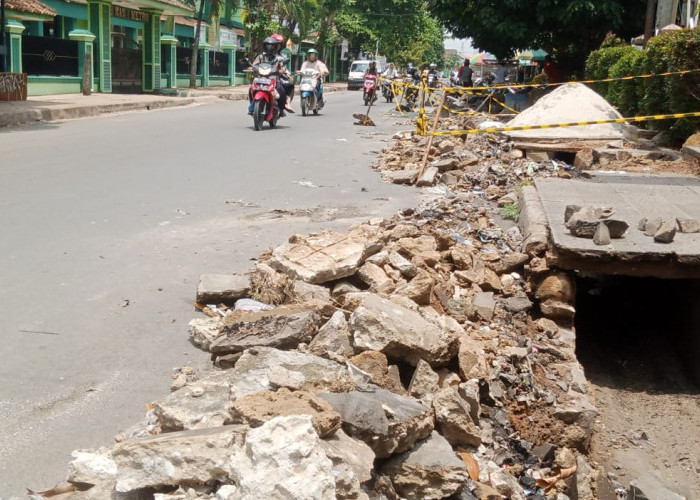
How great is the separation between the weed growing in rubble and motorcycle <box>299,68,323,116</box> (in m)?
12.6

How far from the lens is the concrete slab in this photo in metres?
5.23

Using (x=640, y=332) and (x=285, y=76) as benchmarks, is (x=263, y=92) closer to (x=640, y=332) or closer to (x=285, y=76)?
(x=285, y=76)

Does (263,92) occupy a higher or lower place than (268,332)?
higher

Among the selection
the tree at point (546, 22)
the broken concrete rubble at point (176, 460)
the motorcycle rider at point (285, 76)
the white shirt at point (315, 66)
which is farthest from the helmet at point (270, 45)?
the broken concrete rubble at point (176, 460)

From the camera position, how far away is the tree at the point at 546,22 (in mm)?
20031

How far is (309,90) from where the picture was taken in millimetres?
20047

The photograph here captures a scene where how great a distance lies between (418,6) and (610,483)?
6360cm

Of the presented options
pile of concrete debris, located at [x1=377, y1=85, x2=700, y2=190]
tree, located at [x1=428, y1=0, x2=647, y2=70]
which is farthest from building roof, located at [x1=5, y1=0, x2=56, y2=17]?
pile of concrete debris, located at [x1=377, y1=85, x2=700, y2=190]

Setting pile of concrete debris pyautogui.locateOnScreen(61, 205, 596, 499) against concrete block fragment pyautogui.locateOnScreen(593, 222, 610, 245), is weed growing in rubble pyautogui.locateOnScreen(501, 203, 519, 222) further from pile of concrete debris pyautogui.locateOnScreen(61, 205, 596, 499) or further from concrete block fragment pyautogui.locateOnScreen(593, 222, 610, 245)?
concrete block fragment pyautogui.locateOnScreen(593, 222, 610, 245)

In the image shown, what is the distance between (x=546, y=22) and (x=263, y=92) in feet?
32.7

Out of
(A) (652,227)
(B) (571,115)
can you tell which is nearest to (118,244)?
(A) (652,227)

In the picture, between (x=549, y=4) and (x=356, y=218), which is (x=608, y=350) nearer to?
(x=356, y=218)

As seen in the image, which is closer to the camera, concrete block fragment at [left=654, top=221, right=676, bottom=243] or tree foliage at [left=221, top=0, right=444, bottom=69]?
concrete block fragment at [left=654, top=221, right=676, bottom=243]

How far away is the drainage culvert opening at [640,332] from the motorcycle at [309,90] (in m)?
13.6
